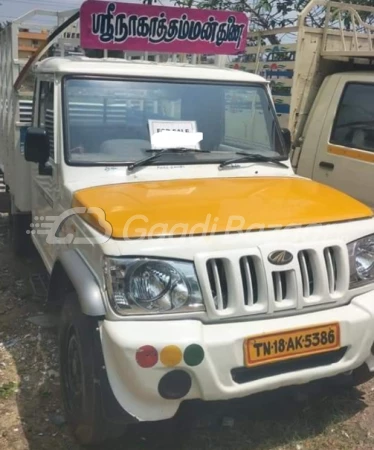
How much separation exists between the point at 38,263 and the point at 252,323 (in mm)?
3620

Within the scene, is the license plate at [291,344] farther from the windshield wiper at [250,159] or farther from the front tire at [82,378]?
the windshield wiper at [250,159]

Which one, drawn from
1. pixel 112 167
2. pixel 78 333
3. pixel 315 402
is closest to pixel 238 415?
pixel 315 402

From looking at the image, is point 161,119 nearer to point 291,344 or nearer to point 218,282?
point 218,282

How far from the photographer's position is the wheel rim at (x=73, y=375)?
111 inches

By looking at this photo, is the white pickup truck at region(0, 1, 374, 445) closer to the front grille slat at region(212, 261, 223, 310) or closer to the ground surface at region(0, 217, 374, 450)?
the front grille slat at region(212, 261, 223, 310)

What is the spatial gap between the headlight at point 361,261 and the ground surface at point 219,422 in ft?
2.35

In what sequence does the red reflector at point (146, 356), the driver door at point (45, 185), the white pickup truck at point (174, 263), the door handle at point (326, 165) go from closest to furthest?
the red reflector at point (146, 356)
the white pickup truck at point (174, 263)
the driver door at point (45, 185)
the door handle at point (326, 165)

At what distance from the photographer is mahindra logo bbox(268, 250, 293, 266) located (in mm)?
2562

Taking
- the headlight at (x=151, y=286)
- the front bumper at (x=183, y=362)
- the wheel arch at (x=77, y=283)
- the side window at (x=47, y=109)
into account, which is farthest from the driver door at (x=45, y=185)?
the front bumper at (x=183, y=362)

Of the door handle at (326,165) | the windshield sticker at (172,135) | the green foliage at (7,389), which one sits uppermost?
the windshield sticker at (172,135)

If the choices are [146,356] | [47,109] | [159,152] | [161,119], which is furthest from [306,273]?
[47,109]

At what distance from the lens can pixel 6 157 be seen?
571 centimetres

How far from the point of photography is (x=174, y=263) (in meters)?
2.47

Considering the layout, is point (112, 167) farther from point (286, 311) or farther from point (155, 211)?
point (286, 311)
